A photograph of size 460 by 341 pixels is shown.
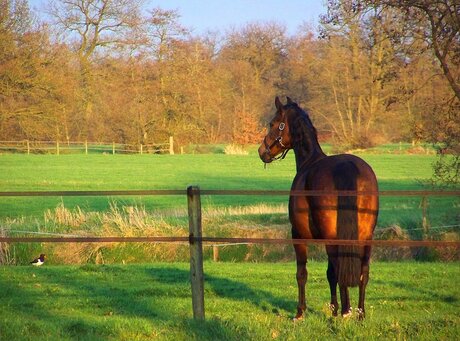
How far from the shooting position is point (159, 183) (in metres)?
36.8

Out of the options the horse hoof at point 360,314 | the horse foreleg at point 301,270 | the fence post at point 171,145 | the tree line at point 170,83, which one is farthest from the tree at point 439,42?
the fence post at point 171,145

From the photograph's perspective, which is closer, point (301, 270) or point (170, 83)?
point (301, 270)

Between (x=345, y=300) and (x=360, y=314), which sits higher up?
(x=345, y=300)

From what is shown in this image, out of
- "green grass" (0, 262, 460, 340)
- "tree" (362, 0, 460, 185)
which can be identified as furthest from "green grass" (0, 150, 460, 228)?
"green grass" (0, 262, 460, 340)

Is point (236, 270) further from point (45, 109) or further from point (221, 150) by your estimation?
point (221, 150)

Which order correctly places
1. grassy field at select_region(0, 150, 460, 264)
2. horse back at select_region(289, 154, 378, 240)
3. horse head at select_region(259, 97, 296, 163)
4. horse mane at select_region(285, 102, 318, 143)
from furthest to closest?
grassy field at select_region(0, 150, 460, 264) < horse head at select_region(259, 97, 296, 163) < horse mane at select_region(285, 102, 318, 143) < horse back at select_region(289, 154, 378, 240)

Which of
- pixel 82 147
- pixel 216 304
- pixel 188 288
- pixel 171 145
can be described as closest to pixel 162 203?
pixel 188 288

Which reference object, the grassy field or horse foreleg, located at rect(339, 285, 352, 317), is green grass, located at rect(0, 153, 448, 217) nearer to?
the grassy field

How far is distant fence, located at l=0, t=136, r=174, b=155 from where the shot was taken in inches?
2344

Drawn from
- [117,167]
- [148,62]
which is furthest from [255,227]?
[148,62]

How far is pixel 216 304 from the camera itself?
31.1ft

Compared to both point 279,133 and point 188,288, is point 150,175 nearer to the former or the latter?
point 188,288

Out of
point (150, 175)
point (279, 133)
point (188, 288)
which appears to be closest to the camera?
point (279, 133)

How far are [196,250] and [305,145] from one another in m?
2.27
